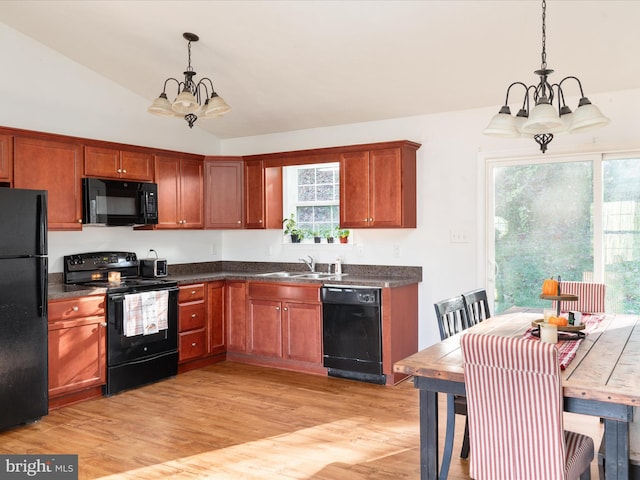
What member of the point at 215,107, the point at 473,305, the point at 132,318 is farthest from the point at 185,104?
the point at 473,305

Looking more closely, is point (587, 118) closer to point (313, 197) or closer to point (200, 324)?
point (313, 197)

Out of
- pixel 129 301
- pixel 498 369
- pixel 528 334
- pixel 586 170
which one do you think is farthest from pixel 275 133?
pixel 498 369

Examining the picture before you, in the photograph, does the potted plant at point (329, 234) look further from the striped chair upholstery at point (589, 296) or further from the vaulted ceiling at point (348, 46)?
the striped chair upholstery at point (589, 296)

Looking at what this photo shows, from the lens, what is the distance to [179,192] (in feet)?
17.7

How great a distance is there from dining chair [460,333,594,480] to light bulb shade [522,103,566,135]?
0.95 meters

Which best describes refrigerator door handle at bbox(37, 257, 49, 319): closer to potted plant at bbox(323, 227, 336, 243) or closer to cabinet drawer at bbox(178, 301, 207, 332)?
cabinet drawer at bbox(178, 301, 207, 332)

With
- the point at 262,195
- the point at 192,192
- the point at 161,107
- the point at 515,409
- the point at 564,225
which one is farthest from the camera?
the point at 262,195

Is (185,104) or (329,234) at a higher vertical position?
(185,104)

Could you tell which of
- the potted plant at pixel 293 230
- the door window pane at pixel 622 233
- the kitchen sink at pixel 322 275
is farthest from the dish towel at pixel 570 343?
the potted plant at pixel 293 230

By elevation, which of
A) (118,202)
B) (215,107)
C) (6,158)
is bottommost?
(118,202)

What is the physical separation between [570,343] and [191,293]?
11.4 feet

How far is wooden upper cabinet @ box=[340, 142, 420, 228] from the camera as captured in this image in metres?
4.80

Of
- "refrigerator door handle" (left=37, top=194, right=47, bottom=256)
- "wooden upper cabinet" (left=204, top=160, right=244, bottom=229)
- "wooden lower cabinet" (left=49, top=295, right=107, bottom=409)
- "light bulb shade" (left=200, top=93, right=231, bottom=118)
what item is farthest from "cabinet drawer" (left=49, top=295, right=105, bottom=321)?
"light bulb shade" (left=200, top=93, right=231, bottom=118)

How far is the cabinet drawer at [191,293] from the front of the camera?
5.00 meters
